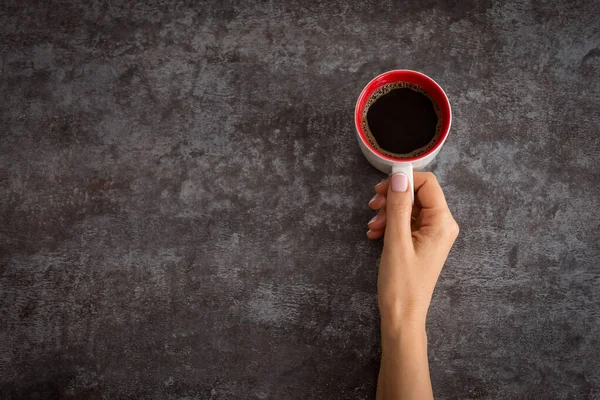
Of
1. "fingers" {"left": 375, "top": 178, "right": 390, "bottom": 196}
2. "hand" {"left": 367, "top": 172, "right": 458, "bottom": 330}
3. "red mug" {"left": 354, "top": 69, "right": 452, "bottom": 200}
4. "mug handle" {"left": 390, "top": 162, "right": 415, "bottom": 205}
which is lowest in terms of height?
"hand" {"left": 367, "top": 172, "right": 458, "bottom": 330}

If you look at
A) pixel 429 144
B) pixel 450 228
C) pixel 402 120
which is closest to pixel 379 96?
pixel 402 120

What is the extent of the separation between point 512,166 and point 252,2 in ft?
3.39

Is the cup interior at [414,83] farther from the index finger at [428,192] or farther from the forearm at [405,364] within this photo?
the forearm at [405,364]

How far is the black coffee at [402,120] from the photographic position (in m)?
1.28

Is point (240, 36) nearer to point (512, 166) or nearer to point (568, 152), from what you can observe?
point (512, 166)

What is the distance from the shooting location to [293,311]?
1.48 metres

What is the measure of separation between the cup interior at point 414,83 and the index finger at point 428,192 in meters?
0.09

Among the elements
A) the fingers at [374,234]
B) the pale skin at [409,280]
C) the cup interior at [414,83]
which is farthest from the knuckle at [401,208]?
the fingers at [374,234]

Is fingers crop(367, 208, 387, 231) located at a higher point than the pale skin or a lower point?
higher

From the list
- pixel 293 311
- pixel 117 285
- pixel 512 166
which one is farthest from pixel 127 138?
pixel 512 166

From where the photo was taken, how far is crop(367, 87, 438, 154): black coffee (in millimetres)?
1282

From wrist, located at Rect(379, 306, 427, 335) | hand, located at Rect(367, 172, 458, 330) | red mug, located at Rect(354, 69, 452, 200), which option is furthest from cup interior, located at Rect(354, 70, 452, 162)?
wrist, located at Rect(379, 306, 427, 335)

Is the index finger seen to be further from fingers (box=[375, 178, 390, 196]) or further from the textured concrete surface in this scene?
the textured concrete surface

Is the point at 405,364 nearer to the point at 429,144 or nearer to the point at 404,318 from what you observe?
the point at 404,318
